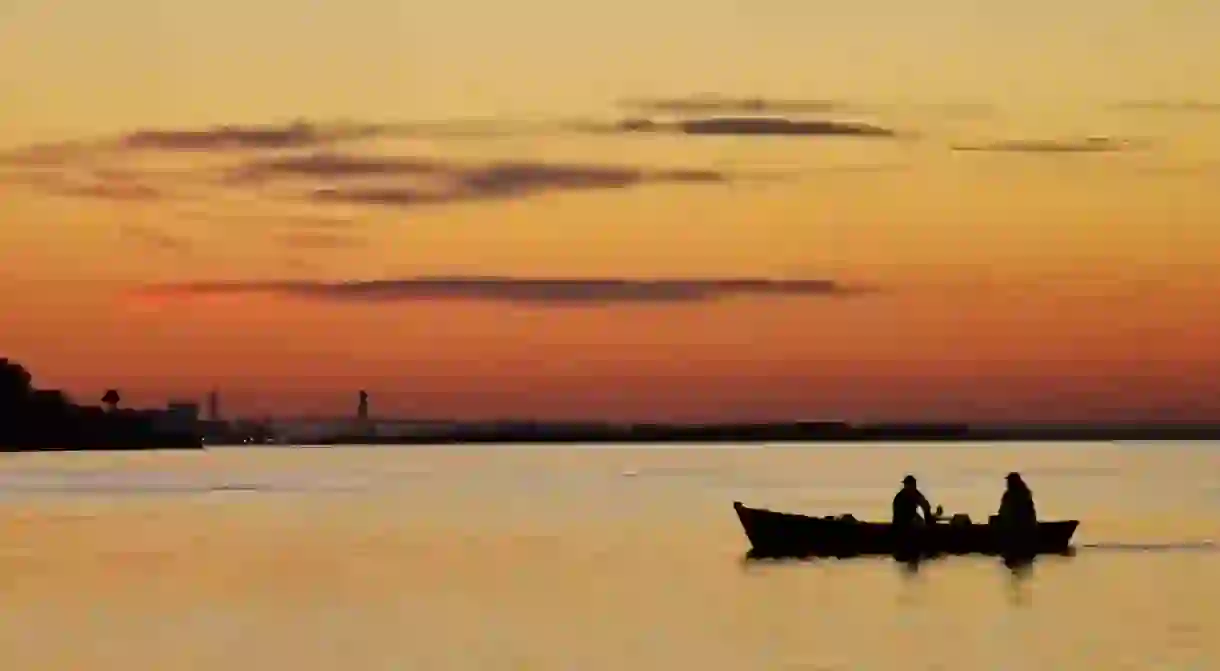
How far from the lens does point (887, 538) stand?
46469mm

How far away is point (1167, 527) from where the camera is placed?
7288cm

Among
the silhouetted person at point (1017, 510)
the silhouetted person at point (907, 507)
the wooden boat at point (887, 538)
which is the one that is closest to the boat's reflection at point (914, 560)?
the wooden boat at point (887, 538)

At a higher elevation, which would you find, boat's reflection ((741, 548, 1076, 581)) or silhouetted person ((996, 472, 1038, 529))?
silhouetted person ((996, 472, 1038, 529))

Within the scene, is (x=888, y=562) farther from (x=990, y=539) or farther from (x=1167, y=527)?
(x=1167, y=527)

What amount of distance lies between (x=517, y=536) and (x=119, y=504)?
39.1 metres

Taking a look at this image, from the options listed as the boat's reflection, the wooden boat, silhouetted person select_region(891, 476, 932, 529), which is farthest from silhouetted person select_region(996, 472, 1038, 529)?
silhouetted person select_region(891, 476, 932, 529)

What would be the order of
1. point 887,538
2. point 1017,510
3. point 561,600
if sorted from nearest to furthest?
point 561,600 → point 887,538 → point 1017,510

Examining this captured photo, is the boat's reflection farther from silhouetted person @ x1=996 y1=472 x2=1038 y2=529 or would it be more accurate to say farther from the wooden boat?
silhouetted person @ x1=996 y1=472 x2=1038 y2=529

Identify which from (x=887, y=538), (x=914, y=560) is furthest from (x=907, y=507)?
(x=914, y=560)

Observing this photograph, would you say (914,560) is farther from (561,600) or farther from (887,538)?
(561,600)

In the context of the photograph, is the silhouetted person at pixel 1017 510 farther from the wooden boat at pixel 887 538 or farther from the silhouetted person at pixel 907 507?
the silhouetted person at pixel 907 507

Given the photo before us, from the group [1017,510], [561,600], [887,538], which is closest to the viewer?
[561,600]

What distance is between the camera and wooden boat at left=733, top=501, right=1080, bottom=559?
46188 mm

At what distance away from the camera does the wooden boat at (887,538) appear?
4619 cm
